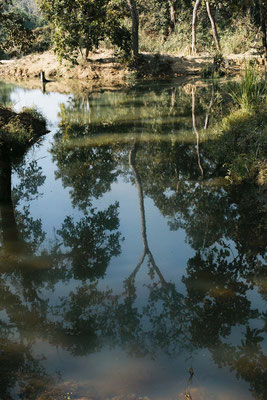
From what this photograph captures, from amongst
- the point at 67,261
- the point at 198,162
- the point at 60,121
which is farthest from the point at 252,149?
the point at 60,121

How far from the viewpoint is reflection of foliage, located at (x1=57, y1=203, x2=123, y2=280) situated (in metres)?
4.67

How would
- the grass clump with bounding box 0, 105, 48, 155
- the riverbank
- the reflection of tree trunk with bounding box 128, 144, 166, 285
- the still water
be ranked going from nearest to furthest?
the still water
the reflection of tree trunk with bounding box 128, 144, 166, 285
the grass clump with bounding box 0, 105, 48, 155
the riverbank

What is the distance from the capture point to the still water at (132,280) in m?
3.04

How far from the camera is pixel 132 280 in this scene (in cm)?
436

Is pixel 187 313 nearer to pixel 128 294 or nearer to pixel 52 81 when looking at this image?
pixel 128 294

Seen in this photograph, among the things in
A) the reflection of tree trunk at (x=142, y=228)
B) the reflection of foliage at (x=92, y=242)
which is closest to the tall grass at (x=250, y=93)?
the reflection of tree trunk at (x=142, y=228)

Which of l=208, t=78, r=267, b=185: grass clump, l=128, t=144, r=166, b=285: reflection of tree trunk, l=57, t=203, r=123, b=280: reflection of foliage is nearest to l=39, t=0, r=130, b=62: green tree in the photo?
l=208, t=78, r=267, b=185: grass clump

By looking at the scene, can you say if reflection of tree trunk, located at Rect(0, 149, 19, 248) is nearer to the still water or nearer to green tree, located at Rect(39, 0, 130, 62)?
the still water

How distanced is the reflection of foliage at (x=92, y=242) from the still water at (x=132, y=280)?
0.02m

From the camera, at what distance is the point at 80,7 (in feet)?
61.8

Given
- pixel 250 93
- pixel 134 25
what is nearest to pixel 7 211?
pixel 250 93

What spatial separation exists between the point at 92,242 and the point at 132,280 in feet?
3.72

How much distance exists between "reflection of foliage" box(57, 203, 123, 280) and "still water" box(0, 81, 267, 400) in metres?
0.02

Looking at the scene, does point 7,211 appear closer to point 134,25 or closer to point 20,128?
point 20,128
